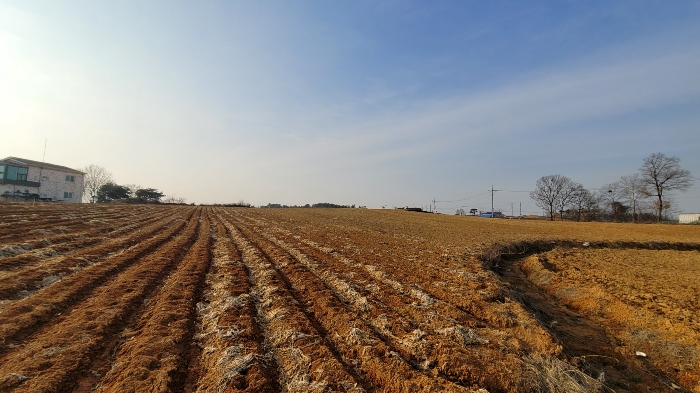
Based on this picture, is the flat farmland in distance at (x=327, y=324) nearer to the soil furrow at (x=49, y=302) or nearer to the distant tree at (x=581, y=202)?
the soil furrow at (x=49, y=302)

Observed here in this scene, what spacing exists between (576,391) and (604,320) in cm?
538

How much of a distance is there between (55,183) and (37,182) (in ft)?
8.82

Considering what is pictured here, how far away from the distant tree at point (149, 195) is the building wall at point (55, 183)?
60.1 feet

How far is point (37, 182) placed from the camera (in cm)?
5056

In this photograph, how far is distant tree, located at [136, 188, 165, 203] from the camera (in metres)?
76.6

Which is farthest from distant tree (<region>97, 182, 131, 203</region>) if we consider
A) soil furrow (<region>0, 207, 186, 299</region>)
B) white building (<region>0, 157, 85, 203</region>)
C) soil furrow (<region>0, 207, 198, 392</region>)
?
soil furrow (<region>0, 207, 198, 392</region>)

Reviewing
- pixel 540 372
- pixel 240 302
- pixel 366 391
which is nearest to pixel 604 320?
pixel 540 372

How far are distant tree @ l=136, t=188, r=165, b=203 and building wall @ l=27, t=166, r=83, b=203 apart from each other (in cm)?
1832

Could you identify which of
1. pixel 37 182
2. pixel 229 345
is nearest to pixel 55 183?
pixel 37 182

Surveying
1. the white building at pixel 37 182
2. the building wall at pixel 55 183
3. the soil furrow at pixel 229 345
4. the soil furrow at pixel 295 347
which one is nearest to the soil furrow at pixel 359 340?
the soil furrow at pixel 295 347

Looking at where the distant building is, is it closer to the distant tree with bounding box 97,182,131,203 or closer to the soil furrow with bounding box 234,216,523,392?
the soil furrow with bounding box 234,216,523,392

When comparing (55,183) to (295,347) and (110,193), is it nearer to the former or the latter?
(110,193)

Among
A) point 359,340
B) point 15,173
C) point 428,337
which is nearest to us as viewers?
point 359,340

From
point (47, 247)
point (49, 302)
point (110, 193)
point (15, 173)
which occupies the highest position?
point (15, 173)
